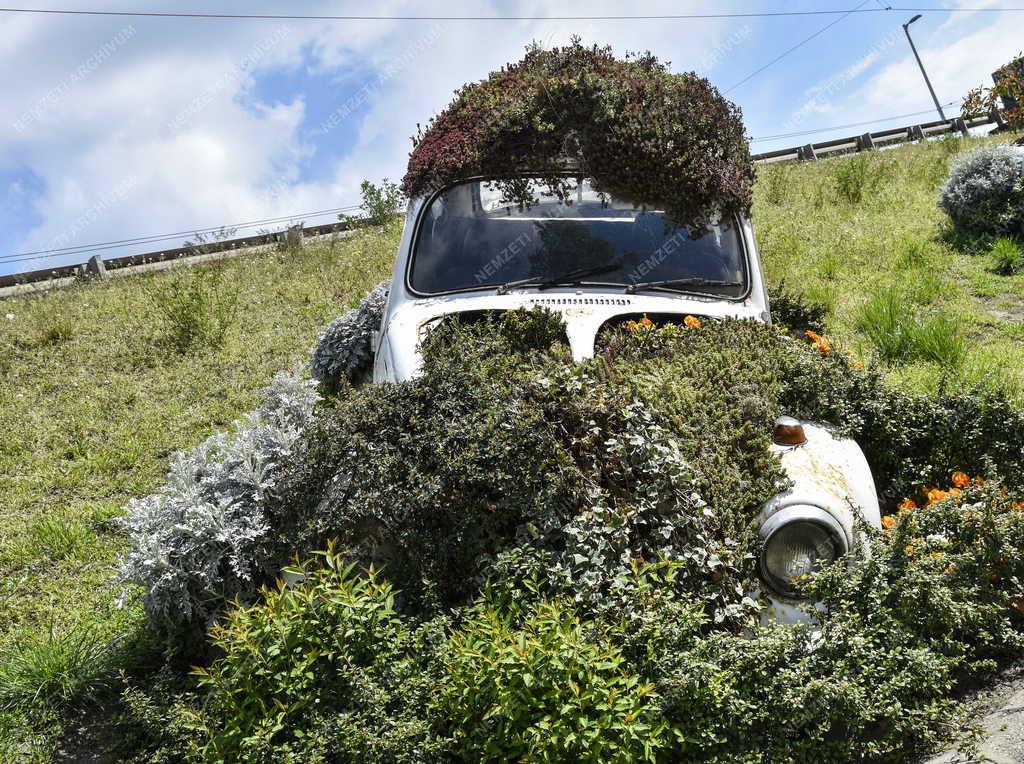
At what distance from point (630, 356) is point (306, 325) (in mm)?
6894

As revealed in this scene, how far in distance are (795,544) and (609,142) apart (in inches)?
116

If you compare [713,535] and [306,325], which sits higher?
[306,325]

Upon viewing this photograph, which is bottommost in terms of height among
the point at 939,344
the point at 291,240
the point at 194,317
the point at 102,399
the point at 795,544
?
the point at 795,544

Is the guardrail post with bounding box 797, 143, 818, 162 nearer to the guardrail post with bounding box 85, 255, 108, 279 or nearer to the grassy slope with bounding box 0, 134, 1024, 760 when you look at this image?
the grassy slope with bounding box 0, 134, 1024, 760

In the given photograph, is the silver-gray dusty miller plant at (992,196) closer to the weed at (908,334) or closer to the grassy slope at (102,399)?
the weed at (908,334)

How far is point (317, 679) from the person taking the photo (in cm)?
316

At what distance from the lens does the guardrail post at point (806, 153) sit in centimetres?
2255

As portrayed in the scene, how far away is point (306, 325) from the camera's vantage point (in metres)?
10.5

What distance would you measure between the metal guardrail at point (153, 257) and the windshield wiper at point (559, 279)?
467 inches

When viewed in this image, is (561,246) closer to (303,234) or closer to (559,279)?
(559,279)

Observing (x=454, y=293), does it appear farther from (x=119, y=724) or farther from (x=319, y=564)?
(x=119, y=724)

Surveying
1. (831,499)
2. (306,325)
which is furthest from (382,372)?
(306,325)

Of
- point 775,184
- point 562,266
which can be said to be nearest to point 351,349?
point 562,266

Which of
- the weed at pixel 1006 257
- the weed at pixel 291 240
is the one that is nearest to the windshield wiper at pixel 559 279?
the weed at pixel 1006 257
